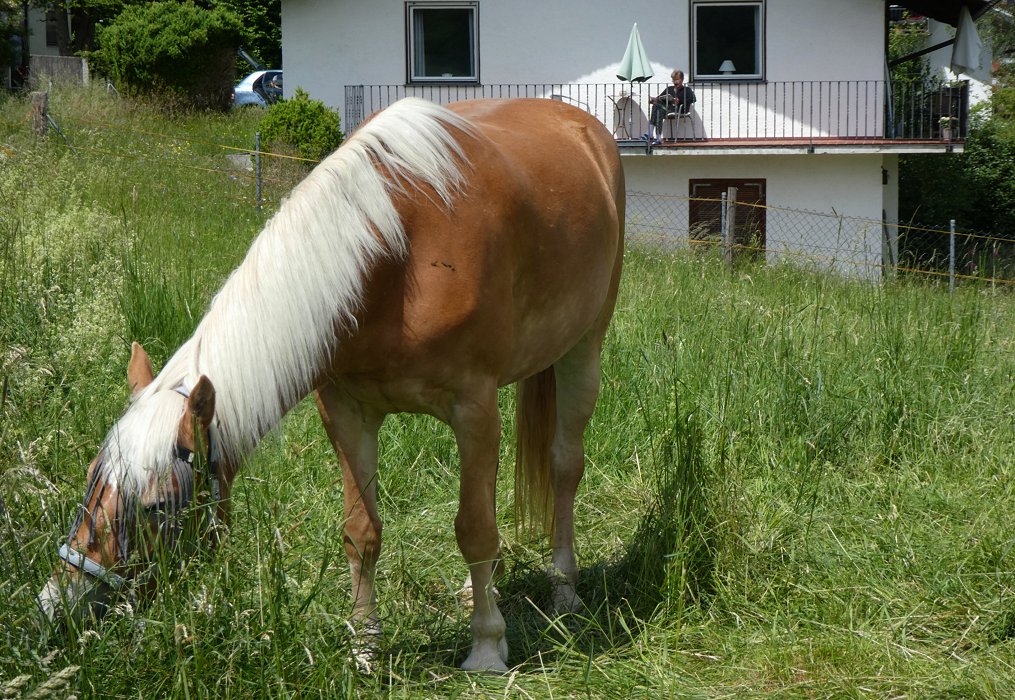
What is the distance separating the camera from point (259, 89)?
92.1ft

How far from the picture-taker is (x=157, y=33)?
22.0 meters

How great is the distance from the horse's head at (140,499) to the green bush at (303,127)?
1482cm

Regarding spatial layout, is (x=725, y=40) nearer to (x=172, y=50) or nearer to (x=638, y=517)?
(x=172, y=50)

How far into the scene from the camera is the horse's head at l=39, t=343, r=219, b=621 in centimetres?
245

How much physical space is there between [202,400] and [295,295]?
436 millimetres

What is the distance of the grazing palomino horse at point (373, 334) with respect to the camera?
2.55 m

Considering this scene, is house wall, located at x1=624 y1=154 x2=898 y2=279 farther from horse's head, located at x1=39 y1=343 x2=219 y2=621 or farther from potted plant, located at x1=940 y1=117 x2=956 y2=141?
horse's head, located at x1=39 y1=343 x2=219 y2=621

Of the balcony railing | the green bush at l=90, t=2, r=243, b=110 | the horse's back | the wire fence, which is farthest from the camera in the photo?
the green bush at l=90, t=2, r=243, b=110

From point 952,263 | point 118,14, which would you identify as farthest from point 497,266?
point 118,14

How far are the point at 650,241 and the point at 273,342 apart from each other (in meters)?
11.5

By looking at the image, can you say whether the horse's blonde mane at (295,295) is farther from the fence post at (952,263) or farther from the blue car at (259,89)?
the blue car at (259,89)

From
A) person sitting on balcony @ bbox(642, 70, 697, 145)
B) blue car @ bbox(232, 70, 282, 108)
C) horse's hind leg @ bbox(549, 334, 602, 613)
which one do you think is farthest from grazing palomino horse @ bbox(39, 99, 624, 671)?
blue car @ bbox(232, 70, 282, 108)

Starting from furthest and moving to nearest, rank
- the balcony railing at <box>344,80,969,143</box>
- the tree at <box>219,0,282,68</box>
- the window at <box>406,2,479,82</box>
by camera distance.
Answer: the tree at <box>219,0,282,68</box> → the window at <box>406,2,479,82</box> → the balcony railing at <box>344,80,969,143</box>

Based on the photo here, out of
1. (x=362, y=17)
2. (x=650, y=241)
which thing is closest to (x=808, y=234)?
(x=650, y=241)
